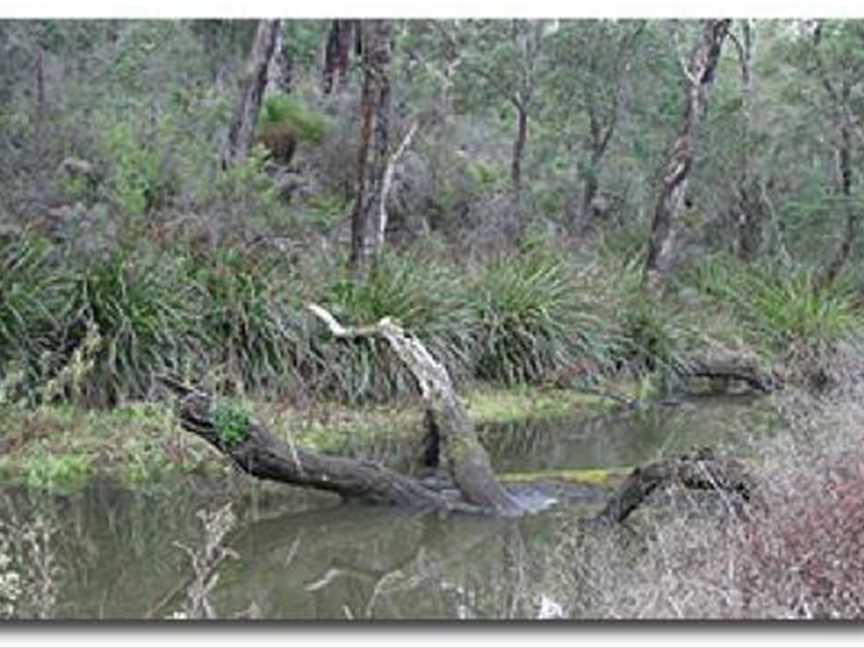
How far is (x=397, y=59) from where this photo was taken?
1559 cm

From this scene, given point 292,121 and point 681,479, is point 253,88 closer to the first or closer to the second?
point 292,121

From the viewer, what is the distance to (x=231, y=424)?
665 centimetres

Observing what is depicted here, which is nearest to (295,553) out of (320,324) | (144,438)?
(144,438)

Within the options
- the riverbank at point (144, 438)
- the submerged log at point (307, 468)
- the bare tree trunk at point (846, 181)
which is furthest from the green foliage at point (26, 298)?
the bare tree trunk at point (846, 181)

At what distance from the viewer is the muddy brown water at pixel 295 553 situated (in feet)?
17.2

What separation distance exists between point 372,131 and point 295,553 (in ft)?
14.3

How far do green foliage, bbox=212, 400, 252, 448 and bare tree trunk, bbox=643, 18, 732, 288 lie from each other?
6173 mm

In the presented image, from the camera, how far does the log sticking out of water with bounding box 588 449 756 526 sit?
5875mm

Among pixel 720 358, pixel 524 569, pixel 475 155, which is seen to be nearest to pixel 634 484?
Answer: pixel 524 569

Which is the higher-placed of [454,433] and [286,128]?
[454,433]

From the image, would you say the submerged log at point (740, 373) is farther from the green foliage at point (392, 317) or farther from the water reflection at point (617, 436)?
the green foliage at point (392, 317)

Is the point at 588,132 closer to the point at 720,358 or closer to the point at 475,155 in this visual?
the point at 475,155

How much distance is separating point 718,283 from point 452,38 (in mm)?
4186
